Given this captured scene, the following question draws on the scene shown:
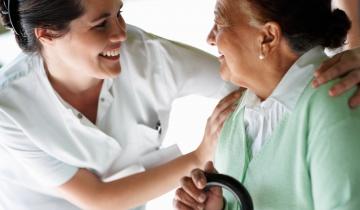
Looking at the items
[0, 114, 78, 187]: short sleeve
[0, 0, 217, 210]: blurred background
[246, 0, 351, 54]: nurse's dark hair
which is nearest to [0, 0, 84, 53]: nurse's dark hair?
[0, 114, 78, 187]: short sleeve

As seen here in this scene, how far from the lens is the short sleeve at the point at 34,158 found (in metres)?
1.38

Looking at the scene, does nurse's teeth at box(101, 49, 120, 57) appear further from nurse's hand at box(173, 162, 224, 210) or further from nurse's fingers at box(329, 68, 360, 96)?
nurse's fingers at box(329, 68, 360, 96)

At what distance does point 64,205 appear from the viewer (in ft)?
5.17

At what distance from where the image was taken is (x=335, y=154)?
89 centimetres

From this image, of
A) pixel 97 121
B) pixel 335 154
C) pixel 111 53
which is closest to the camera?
pixel 335 154

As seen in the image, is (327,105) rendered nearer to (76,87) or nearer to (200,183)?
(200,183)

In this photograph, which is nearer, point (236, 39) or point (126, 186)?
point (236, 39)

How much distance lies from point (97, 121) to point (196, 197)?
499 millimetres

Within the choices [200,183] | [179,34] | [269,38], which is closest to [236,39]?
[269,38]

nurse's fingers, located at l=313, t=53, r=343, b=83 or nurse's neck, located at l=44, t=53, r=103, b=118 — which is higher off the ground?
nurse's fingers, located at l=313, t=53, r=343, b=83

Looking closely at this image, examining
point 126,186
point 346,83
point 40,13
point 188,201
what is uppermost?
point 346,83

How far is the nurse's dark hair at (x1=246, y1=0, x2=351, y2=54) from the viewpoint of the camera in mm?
975

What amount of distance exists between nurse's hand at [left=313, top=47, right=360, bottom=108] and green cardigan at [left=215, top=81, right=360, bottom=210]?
0.01 m

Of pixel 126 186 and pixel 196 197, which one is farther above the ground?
pixel 196 197
